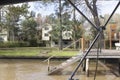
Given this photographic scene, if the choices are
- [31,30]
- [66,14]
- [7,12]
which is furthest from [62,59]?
[31,30]

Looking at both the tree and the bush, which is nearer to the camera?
the tree

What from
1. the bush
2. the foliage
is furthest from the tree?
the bush

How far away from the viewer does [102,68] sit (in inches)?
769

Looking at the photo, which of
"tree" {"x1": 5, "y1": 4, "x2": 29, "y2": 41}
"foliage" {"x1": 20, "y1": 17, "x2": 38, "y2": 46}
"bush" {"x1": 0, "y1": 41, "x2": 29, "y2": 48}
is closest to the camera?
"tree" {"x1": 5, "y1": 4, "x2": 29, "y2": 41}

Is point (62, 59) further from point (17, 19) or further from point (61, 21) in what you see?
point (17, 19)

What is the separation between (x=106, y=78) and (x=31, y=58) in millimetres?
9861

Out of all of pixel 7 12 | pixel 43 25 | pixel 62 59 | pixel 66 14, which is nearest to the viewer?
pixel 62 59

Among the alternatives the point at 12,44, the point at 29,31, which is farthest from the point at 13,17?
the point at 12,44

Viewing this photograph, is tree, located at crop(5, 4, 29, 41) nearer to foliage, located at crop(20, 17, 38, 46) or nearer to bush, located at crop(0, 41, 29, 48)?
foliage, located at crop(20, 17, 38, 46)

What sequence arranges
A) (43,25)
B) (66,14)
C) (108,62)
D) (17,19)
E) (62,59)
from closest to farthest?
1. (108,62)
2. (62,59)
3. (66,14)
4. (17,19)
5. (43,25)

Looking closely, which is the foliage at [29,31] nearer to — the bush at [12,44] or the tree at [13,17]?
the bush at [12,44]

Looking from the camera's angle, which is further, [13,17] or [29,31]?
[29,31]

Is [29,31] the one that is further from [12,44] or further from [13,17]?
[12,44]

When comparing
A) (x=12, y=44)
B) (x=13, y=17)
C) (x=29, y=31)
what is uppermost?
(x=13, y=17)
